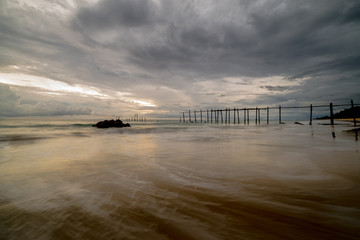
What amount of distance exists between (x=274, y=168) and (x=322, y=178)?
89 centimetres

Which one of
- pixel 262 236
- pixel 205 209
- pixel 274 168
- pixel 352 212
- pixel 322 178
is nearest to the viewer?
pixel 262 236

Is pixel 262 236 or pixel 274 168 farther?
pixel 274 168

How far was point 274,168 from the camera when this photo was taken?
3832mm

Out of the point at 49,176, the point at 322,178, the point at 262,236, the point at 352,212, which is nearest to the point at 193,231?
the point at 262,236

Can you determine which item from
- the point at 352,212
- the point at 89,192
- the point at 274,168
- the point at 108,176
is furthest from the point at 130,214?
the point at 274,168

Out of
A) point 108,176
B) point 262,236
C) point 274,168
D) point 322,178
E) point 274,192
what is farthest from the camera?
point 274,168

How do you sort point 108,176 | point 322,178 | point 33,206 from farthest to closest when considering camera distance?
point 108,176 < point 322,178 < point 33,206

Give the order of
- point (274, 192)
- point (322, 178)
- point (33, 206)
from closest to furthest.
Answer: point (33, 206), point (274, 192), point (322, 178)

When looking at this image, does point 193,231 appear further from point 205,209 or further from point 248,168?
point 248,168

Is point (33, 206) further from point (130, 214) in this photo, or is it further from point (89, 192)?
point (130, 214)

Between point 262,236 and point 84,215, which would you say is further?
point 84,215

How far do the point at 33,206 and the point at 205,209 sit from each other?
246cm

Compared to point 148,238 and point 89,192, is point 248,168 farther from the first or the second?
point 89,192

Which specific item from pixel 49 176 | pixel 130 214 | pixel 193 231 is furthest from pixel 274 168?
pixel 49 176
